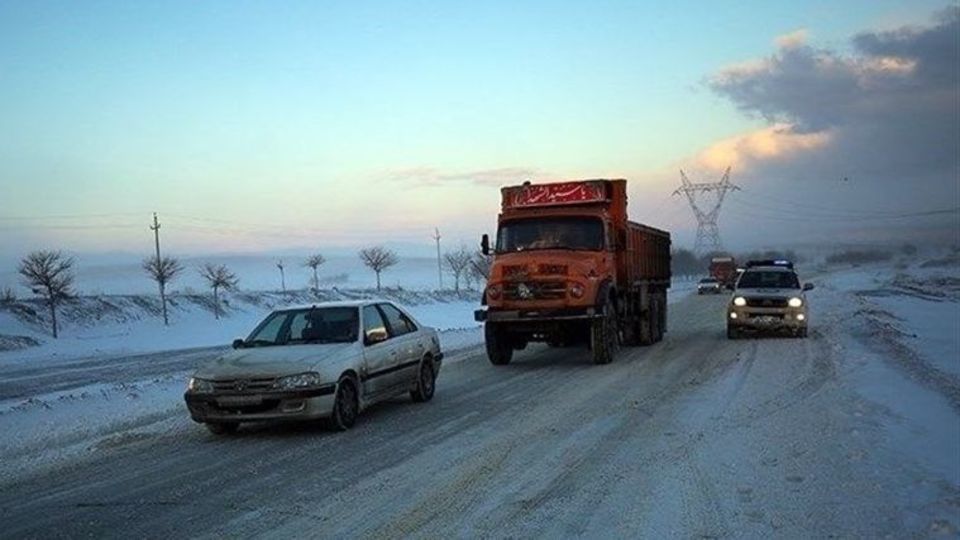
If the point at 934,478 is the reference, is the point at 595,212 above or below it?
above

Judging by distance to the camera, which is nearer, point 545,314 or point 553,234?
point 545,314

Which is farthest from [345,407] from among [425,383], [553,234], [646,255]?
[646,255]

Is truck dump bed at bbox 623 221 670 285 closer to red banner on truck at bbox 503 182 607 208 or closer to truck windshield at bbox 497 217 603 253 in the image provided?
red banner on truck at bbox 503 182 607 208

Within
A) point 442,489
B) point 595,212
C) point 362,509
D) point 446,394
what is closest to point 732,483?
point 442,489

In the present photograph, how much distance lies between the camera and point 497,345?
1741 cm

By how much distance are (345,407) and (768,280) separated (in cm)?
1569

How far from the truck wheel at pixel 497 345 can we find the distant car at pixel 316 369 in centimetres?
480

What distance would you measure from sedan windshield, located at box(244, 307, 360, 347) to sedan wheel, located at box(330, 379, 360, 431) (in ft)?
2.22

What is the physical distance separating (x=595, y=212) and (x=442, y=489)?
38.0 ft

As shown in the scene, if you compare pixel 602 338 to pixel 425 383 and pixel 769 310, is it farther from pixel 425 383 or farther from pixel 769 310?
pixel 769 310

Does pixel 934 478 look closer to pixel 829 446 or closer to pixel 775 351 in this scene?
pixel 829 446

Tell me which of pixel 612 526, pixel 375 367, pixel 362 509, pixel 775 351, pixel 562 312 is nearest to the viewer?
pixel 612 526

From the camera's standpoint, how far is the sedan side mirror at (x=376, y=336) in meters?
10.8

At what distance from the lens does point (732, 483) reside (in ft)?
22.5
